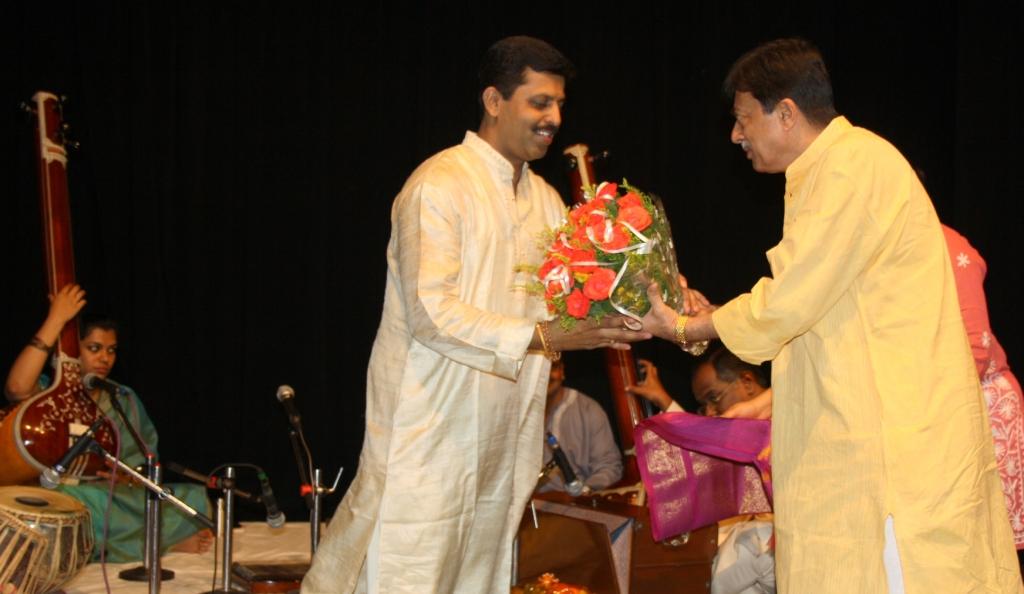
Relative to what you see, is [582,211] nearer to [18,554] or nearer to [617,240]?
[617,240]

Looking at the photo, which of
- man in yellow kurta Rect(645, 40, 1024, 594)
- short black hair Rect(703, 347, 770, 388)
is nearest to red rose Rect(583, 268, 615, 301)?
man in yellow kurta Rect(645, 40, 1024, 594)

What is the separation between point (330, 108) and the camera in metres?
6.50

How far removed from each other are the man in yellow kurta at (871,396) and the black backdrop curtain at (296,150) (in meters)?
4.15

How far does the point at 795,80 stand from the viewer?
8.75ft

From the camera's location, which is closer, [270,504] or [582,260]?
[582,260]

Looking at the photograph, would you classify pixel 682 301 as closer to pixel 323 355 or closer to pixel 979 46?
pixel 323 355

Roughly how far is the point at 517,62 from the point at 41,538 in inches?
91.5

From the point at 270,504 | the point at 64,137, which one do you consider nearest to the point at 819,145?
A: the point at 270,504

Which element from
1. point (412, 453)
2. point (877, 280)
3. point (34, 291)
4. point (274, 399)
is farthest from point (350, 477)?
point (877, 280)

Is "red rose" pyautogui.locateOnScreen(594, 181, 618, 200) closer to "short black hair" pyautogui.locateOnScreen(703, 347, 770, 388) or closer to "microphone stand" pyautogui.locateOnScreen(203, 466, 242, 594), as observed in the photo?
"microphone stand" pyautogui.locateOnScreen(203, 466, 242, 594)

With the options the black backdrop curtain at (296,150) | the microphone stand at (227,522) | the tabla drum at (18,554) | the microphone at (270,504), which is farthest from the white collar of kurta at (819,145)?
the black backdrop curtain at (296,150)

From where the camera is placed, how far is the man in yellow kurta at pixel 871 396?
2.38m

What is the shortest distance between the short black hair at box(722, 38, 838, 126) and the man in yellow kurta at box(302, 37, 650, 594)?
70 cm

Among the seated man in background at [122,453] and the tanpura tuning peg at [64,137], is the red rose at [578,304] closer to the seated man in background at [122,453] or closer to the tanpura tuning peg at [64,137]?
the seated man in background at [122,453]
